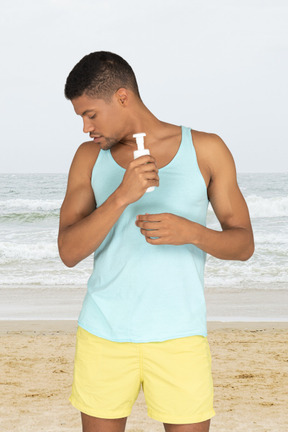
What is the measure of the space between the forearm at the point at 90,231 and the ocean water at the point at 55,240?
24.0 feet

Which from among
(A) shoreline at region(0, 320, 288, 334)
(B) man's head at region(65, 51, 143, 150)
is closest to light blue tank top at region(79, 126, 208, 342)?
(B) man's head at region(65, 51, 143, 150)

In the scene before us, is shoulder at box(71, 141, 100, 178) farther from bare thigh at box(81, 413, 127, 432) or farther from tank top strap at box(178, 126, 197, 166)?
bare thigh at box(81, 413, 127, 432)

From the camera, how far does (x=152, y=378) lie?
1.62 m

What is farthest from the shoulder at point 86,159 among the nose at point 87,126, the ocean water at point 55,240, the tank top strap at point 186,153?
the ocean water at point 55,240

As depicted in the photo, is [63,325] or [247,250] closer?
[247,250]

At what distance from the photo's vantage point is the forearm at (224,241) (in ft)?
5.12

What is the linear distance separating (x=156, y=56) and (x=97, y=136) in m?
22.8

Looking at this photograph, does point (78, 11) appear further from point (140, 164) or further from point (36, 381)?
point (140, 164)

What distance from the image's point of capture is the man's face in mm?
1619

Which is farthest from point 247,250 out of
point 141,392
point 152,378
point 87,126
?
point 141,392

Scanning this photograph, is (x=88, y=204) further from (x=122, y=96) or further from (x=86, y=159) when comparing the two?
(x=122, y=96)

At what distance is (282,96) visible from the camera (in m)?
26.1

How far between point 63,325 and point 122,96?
17.5 ft

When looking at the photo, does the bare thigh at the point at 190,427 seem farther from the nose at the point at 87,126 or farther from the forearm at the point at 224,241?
the nose at the point at 87,126
